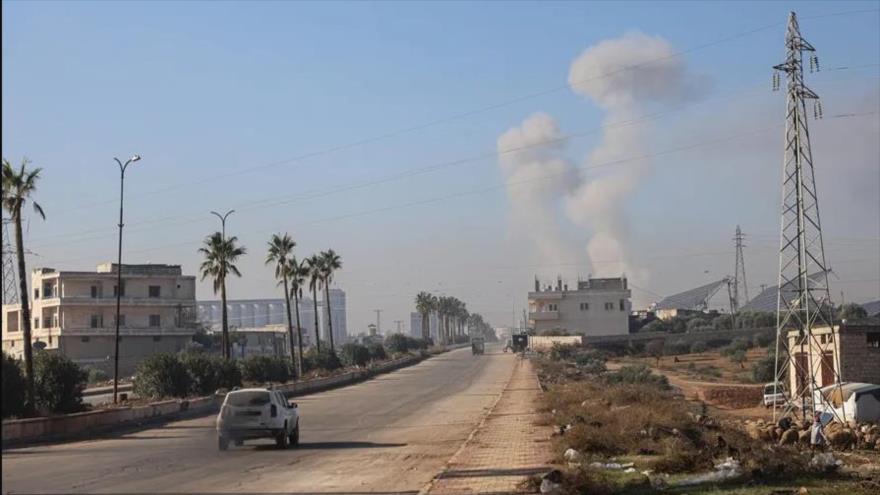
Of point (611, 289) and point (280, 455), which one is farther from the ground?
point (611, 289)

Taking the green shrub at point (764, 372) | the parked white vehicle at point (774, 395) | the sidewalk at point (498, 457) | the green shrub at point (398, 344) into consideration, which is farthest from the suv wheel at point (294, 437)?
the green shrub at point (398, 344)

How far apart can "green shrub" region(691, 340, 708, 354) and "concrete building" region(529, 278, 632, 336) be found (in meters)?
38.0

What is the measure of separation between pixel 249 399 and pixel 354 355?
82.1m

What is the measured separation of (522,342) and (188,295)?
59425 mm

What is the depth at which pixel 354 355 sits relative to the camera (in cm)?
10788

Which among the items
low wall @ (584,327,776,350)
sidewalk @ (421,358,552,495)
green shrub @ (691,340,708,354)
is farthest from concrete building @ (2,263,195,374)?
sidewalk @ (421,358,552,495)

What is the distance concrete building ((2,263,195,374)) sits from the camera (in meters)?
101

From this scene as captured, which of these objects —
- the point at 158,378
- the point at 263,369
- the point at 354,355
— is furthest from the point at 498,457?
the point at 354,355

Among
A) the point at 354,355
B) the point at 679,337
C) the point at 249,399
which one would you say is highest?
the point at 679,337

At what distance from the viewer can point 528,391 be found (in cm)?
5591

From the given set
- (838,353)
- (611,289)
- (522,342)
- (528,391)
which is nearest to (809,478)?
(838,353)

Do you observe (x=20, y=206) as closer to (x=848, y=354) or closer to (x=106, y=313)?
→ (x=848, y=354)

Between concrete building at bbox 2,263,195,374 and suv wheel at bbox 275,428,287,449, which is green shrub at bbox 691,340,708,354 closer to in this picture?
concrete building at bbox 2,263,195,374

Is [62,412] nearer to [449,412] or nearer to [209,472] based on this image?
[449,412]
